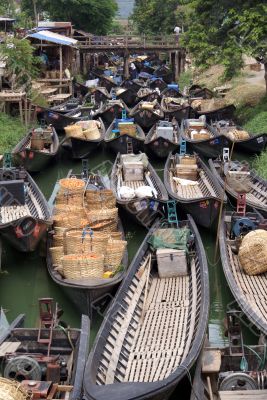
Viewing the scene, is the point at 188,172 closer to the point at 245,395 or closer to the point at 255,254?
the point at 255,254

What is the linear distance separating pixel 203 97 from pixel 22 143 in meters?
14.0

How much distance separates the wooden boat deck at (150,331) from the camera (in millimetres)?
7656

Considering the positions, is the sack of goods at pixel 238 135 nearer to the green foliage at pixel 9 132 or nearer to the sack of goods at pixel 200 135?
the sack of goods at pixel 200 135

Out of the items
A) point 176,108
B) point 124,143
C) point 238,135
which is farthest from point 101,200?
point 176,108

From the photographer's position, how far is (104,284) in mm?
9773

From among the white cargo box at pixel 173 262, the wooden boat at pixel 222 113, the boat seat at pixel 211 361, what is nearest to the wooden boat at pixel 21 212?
the white cargo box at pixel 173 262

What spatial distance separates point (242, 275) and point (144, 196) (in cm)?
390

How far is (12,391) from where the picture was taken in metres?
6.01

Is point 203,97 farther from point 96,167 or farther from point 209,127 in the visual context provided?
point 96,167

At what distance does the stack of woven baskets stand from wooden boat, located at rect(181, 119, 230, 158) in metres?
7.44

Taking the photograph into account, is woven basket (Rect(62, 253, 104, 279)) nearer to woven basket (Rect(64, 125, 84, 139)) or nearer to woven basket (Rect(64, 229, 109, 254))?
woven basket (Rect(64, 229, 109, 254))

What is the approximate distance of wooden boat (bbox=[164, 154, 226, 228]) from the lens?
1343cm

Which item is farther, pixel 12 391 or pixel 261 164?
pixel 261 164

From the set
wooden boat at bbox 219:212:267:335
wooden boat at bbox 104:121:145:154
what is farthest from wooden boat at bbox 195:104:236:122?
wooden boat at bbox 219:212:267:335
